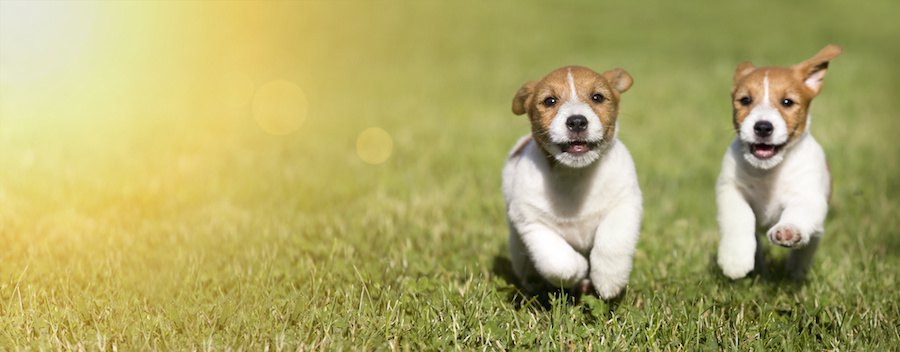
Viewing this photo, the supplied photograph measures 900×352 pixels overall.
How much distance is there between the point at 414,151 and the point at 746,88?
19.5 feet

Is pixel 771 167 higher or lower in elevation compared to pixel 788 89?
lower

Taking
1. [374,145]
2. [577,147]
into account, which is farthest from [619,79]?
[374,145]

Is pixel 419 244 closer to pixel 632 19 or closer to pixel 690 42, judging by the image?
pixel 690 42

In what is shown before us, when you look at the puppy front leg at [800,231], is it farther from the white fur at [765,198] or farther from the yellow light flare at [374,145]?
the yellow light flare at [374,145]

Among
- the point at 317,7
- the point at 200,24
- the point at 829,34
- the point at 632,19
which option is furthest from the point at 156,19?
the point at 829,34

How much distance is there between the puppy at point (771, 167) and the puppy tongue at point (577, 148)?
1.01m

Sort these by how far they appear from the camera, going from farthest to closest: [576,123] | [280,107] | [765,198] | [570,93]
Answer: [280,107]
[765,198]
[570,93]
[576,123]

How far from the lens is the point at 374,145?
38.2 ft

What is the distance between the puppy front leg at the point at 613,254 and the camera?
4.80 metres

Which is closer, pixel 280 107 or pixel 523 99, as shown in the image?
pixel 523 99

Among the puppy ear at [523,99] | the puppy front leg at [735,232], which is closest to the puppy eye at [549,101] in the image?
the puppy ear at [523,99]

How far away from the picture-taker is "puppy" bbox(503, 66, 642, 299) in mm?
4734

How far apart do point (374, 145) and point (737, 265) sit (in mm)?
7180

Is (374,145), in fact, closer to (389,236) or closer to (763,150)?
(389,236)
